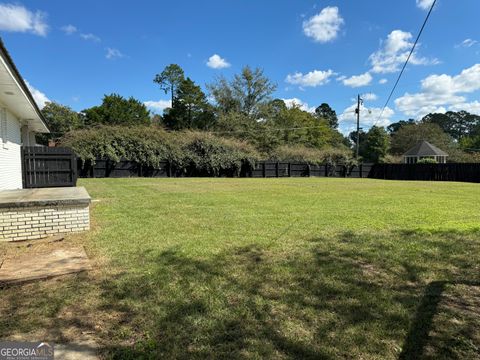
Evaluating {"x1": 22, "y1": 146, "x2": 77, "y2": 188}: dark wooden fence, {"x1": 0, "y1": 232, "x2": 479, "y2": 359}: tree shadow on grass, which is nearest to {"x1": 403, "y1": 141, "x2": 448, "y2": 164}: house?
{"x1": 22, "y1": 146, "x2": 77, "y2": 188}: dark wooden fence

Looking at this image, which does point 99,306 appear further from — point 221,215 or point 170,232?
point 221,215

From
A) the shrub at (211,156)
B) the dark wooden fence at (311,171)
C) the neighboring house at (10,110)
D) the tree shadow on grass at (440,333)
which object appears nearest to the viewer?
the tree shadow on grass at (440,333)

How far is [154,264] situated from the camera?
12.7 ft

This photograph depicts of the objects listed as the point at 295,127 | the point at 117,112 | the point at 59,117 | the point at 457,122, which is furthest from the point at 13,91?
the point at 457,122

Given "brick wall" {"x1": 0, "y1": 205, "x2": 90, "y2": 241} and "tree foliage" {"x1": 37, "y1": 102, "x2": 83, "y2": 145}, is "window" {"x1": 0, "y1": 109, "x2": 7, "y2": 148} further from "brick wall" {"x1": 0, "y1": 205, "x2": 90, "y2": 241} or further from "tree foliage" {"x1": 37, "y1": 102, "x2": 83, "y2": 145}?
"tree foliage" {"x1": 37, "y1": 102, "x2": 83, "y2": 145}

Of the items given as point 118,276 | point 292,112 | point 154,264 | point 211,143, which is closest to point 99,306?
point 118,276

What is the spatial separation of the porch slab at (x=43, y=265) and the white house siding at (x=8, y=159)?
4497 millimetres

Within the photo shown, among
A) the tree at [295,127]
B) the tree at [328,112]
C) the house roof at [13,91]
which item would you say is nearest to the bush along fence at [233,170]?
the tree at [295,127]

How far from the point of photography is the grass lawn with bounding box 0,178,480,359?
231 cm

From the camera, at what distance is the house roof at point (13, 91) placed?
546cm

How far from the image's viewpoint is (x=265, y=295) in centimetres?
306

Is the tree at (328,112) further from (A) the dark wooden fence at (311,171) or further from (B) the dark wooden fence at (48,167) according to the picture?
(B) the dark wooden fence at (48,167)

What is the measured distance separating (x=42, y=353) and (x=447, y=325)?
2.72 metres

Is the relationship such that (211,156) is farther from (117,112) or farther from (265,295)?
(117,112)
